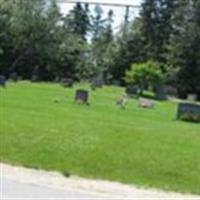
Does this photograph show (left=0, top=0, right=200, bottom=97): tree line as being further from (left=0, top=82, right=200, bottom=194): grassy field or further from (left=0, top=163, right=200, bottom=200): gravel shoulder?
(left=0, top=163, right=200, bottom=200): gravel shoulder

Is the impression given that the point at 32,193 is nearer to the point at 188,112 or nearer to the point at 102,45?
the point at 188,112

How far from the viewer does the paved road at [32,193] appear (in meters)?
10.6

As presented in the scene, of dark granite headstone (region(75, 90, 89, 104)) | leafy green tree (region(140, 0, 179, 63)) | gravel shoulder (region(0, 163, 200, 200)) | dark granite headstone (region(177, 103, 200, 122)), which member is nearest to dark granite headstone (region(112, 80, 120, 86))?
leafy green tree (region(140, 0, 179, 63))

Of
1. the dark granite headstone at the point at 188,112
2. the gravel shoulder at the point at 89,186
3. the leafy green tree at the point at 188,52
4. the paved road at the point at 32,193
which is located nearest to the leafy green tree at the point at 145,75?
the leafy green tree at the point at 188,52

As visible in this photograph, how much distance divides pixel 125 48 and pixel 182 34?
8725 mm

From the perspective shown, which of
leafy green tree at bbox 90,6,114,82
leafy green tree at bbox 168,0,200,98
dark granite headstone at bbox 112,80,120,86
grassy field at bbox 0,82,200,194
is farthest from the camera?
leafy green tree at bbox 90,6,114,82

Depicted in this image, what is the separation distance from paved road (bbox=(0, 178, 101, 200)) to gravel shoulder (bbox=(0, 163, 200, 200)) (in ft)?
0.54

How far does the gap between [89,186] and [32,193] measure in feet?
4.83

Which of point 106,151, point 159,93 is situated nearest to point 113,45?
point 159,93

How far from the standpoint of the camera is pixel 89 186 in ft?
40.3

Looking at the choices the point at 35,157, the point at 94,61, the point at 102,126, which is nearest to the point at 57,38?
the point at 94,61

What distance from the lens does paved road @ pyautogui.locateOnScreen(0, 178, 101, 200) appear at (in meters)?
10.6

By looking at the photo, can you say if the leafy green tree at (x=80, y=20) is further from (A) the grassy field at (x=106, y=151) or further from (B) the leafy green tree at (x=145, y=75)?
(A) the grassy field at (x=106, y=151)

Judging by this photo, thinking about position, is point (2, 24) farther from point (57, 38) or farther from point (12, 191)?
point (12, 191)
